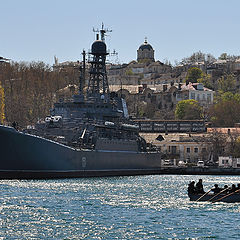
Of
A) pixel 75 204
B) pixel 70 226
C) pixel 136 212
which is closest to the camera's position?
pixel 70 226

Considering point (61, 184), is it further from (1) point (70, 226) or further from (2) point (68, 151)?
(1) point (70, 226)

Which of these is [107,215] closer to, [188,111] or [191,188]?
[191,188]

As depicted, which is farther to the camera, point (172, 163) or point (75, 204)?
point (172, 163)

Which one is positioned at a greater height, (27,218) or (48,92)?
(48,92)

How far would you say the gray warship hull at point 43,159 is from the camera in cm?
7412

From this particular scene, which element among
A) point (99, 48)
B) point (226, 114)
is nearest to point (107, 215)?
point (99, 48)

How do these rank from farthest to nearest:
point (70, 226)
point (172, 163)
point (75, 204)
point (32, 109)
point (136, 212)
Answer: point (32, 109) < point (172, 163) < point (75, 204) < point (136, 212) < point (70, 226)

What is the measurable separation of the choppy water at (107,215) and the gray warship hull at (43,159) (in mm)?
6790

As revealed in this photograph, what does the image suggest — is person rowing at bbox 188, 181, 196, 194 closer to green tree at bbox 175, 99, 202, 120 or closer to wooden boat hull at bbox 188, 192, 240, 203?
wooden boat hull at bbox 188, 192, 240, 203

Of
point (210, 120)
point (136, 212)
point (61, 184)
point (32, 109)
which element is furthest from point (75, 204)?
point (210, 120)

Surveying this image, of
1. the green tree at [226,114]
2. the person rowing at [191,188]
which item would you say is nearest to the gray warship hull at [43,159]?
the person rowing at [191,188]

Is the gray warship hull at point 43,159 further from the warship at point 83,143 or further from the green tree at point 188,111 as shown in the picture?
the green tree at point 188,111

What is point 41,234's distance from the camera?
40344 millimetres

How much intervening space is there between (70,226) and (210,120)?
140 meters
